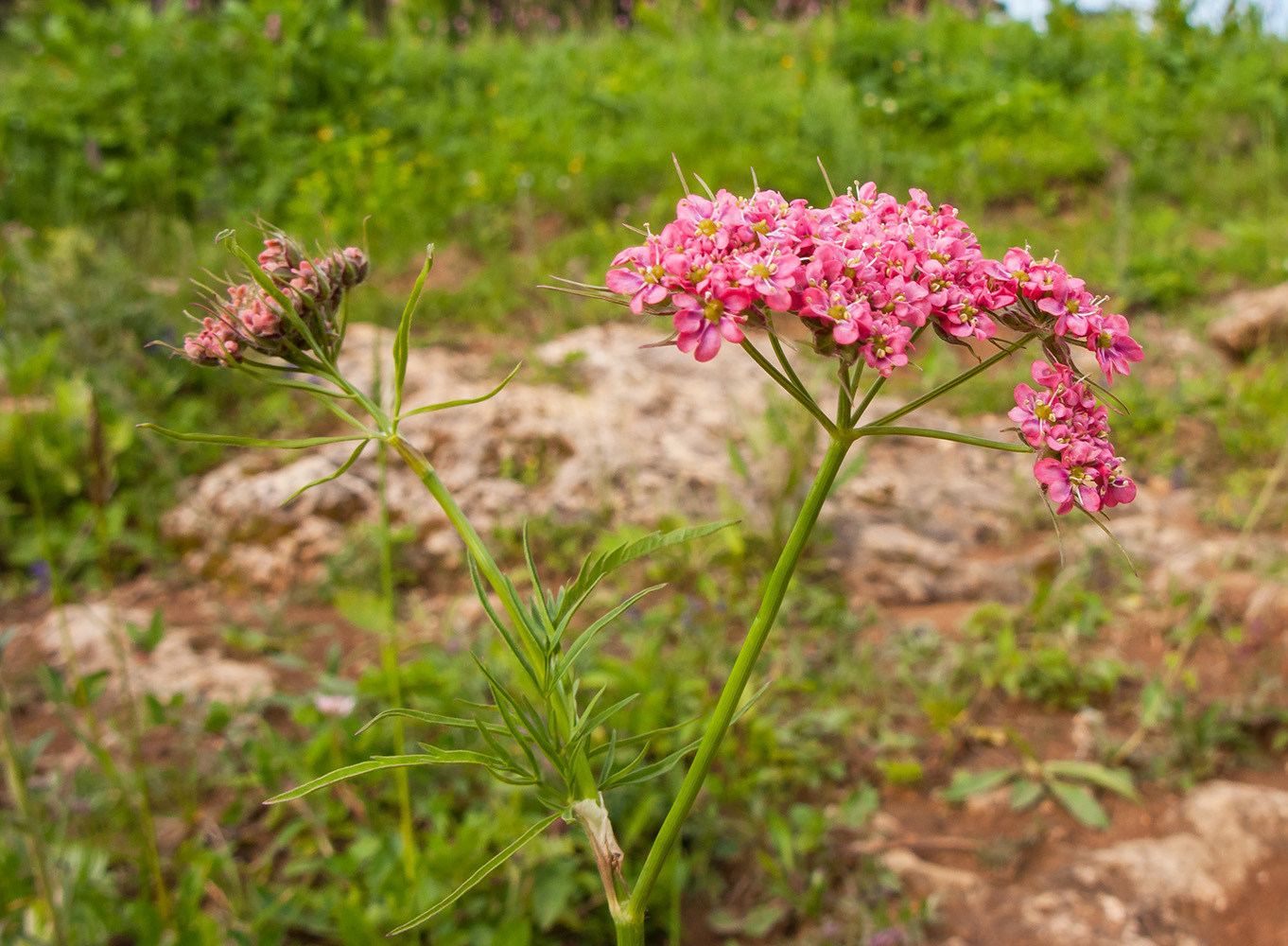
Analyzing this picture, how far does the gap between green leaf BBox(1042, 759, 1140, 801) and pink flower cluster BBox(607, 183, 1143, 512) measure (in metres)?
1.60

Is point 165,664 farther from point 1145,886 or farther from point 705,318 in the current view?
point 1145,886

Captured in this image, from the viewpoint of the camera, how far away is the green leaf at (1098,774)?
7.04 ft

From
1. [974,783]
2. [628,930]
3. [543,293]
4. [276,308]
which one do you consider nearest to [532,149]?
[543,293]

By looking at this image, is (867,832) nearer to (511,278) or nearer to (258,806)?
(258,806)

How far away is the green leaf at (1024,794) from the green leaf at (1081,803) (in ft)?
0.13

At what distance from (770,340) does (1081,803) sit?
179 cm

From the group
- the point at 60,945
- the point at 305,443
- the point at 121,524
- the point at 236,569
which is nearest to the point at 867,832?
the point at 60,945

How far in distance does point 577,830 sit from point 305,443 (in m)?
1.30

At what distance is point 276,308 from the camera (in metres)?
0.95

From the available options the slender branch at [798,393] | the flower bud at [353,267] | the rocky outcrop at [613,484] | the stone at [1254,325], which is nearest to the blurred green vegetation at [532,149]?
the stone at [1254,325]

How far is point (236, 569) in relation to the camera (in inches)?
131

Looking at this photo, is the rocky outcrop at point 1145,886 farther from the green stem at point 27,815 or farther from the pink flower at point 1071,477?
the green stem at point 27,815

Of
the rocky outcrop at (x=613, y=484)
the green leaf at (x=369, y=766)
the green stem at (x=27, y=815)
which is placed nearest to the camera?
the green leaf at (x=369, y=766)

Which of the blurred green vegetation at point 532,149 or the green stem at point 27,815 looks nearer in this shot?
the green stem at point 27,815
